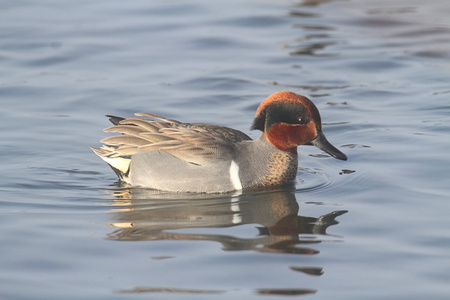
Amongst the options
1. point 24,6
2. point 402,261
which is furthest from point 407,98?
point 24,6

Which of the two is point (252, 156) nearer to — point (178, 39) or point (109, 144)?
point (109, 144)

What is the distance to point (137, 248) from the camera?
6.12 metres

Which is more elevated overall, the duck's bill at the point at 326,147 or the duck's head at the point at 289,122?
the duck's head at the point at 289,122

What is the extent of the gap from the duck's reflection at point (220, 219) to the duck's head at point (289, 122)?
20.4 inches

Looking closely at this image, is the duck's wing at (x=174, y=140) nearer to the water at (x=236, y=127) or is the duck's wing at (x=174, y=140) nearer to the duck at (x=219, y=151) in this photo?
the duck at (x=219, y=151)

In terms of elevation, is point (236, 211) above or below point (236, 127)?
below

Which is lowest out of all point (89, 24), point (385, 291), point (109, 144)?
point (385, 291)

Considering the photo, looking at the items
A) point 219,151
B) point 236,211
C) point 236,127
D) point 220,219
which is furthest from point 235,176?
point 236,127

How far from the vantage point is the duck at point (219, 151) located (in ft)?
25.2

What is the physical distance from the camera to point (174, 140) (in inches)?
309

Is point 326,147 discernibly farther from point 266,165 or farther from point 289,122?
point 266,165

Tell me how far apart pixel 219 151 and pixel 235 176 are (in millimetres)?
274

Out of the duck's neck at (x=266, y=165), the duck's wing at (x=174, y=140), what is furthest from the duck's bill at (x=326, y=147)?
the duck's wing at (x=174, y=140)

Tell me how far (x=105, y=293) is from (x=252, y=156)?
2.80m
